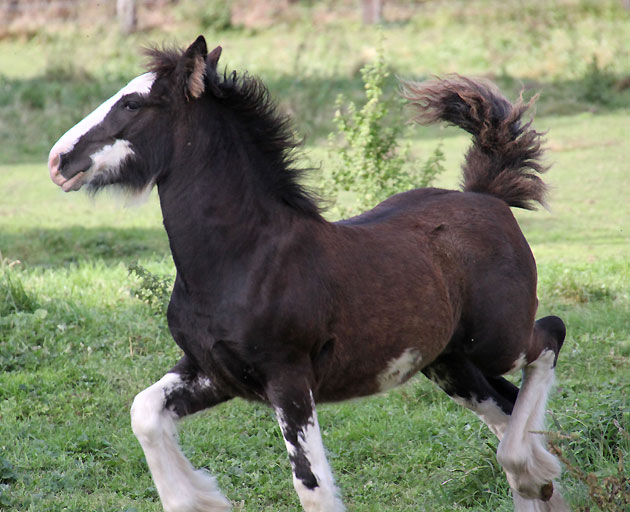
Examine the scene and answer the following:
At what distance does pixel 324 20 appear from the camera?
2172cm

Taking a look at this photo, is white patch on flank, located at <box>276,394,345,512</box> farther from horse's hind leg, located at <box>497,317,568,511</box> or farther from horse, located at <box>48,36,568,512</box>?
horse's hind leg, located at <box>497,317,568,511</box>

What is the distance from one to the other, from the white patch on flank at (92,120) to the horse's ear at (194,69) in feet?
0.51

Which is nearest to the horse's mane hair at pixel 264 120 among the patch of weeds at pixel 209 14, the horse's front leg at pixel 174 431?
the horse's front leg at pixel 174 431

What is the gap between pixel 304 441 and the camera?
3904 millimetres

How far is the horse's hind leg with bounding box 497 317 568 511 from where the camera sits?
455cm

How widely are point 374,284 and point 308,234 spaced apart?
0.38 m

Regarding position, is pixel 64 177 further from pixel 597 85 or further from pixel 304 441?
pixel 597 85

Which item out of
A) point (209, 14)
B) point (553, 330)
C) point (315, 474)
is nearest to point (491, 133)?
point (553, 330)

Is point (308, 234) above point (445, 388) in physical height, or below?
above

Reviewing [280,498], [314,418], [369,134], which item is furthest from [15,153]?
[314,418]

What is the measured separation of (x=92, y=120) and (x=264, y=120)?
0.75m

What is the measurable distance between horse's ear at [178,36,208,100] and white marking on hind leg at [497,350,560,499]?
2.23 metres

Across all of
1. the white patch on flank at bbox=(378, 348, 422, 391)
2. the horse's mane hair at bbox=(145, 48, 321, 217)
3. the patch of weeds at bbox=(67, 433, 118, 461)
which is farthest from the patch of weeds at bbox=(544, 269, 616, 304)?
the horse's mane hair at bbox=(145, 48, 321, 217)

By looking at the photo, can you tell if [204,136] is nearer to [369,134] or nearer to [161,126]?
[161,126]
